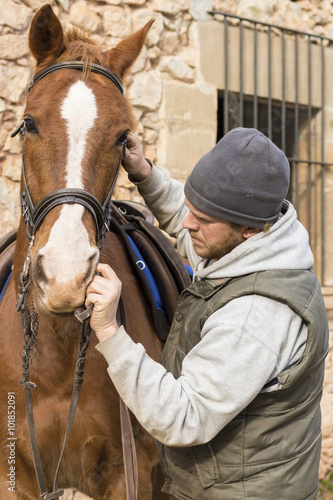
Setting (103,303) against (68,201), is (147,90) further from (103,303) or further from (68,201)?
(103,303)

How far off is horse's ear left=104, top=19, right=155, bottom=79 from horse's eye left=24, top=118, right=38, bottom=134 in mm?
438

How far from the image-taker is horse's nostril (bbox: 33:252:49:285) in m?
1.34

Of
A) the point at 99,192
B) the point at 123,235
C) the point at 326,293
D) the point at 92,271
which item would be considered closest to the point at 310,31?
the point at 326,293

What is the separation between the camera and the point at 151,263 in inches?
A: 94.0

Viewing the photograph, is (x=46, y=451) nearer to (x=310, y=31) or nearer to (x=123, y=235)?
(x=123, y=235)

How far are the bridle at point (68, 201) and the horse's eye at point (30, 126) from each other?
0.03 m

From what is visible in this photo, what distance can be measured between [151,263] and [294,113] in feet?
9.39

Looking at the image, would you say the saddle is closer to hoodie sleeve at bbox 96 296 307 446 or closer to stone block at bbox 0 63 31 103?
hoodie sleeve at bbox 96 296 307 446

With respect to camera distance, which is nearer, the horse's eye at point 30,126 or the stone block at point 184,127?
the horse's eye at point 30,126

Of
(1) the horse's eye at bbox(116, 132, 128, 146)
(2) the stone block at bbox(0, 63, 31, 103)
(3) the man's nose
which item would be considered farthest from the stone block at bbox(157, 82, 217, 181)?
(3) the man's nose

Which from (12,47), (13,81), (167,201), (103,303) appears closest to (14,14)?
(12,47)

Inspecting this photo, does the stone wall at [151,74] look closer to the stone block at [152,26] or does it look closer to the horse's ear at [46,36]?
the stone block at [152,26]

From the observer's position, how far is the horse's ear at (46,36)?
1.78 meters

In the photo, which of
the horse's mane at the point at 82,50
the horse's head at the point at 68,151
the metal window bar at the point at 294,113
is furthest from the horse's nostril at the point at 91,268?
the metal window bar at the point at 294,113
